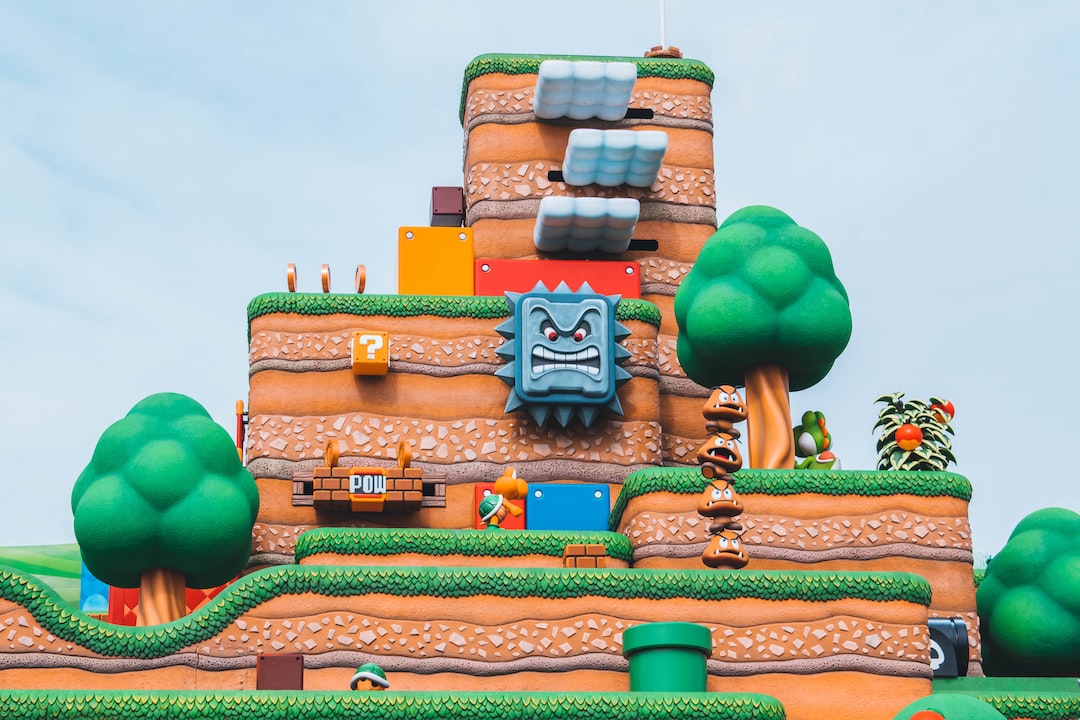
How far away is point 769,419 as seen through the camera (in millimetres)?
19812

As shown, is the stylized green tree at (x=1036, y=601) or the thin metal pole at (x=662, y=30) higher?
the thin metal pole at (x=662, y=30)

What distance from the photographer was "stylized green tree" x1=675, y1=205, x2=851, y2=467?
19516 millimetres

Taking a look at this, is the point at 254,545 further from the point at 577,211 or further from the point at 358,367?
the point at 577,211

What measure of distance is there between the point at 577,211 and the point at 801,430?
4001 millimetres

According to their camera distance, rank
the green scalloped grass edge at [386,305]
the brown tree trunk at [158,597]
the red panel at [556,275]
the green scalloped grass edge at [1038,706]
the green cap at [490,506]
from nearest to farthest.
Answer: the green scalloped grass edge at [1038,706] < the brown tree trunk at [158,597] < the green cap at [490,506] < the green scalloped grass edge at [386,305] < the red panel at [556,275]

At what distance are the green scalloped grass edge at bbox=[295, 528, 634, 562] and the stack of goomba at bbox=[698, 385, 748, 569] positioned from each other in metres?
1.35

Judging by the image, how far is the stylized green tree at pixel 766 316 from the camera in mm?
19516

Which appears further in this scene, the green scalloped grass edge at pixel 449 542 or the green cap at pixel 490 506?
the green cap at pixel 490 506

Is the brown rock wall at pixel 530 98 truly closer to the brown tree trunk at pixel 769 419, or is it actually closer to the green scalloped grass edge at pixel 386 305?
the green scalloped grass edge at pixel 386 305

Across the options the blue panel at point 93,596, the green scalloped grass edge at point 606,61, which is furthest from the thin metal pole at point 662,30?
the blue panel at point 93,596

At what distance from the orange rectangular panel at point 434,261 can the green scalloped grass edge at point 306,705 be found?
8.59m

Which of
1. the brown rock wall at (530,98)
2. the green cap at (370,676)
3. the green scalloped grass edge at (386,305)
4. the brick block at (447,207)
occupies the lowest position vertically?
the green cap at (370,676)

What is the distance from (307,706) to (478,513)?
6020 millimetres

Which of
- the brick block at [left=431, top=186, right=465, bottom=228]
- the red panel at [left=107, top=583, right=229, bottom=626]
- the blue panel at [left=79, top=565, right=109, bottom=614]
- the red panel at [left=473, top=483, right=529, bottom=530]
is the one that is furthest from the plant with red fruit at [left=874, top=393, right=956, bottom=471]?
the blue panel at [left=79, top=565, right=109, bottom=614]
